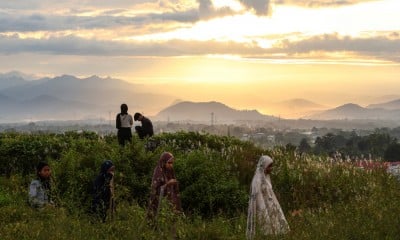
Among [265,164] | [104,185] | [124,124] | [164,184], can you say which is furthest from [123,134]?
[265,164]

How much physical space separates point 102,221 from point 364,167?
8.01m

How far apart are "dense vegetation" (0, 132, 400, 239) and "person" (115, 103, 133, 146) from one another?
77 centimetres

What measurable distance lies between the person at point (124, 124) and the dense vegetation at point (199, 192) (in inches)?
30.2

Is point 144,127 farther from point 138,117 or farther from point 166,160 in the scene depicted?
point 166,160

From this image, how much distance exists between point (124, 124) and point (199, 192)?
6.38 metres

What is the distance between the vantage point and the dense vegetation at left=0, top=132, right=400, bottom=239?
855 centimetres

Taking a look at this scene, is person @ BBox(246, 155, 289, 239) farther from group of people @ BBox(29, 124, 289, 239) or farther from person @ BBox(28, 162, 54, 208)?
person @ BBox(28, 162, 54, 208)

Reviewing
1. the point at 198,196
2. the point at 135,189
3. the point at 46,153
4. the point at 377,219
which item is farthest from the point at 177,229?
the point at 46,153

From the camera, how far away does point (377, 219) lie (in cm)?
850

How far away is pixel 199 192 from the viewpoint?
1365cm

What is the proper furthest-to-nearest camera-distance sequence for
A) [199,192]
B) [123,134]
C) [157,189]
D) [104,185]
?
[123,134]
[199,192]
[104,185]
[157,189]

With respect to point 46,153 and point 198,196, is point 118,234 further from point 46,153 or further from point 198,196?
point 46,153

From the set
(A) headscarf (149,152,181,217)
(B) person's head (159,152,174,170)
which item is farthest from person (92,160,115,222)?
(B) person's head (159,152,174,170)

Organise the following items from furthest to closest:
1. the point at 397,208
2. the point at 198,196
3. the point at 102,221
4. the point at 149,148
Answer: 1. the point at 149,148
2. the point at 198,196
3. the point at 102,221
4. the point at 397,208
